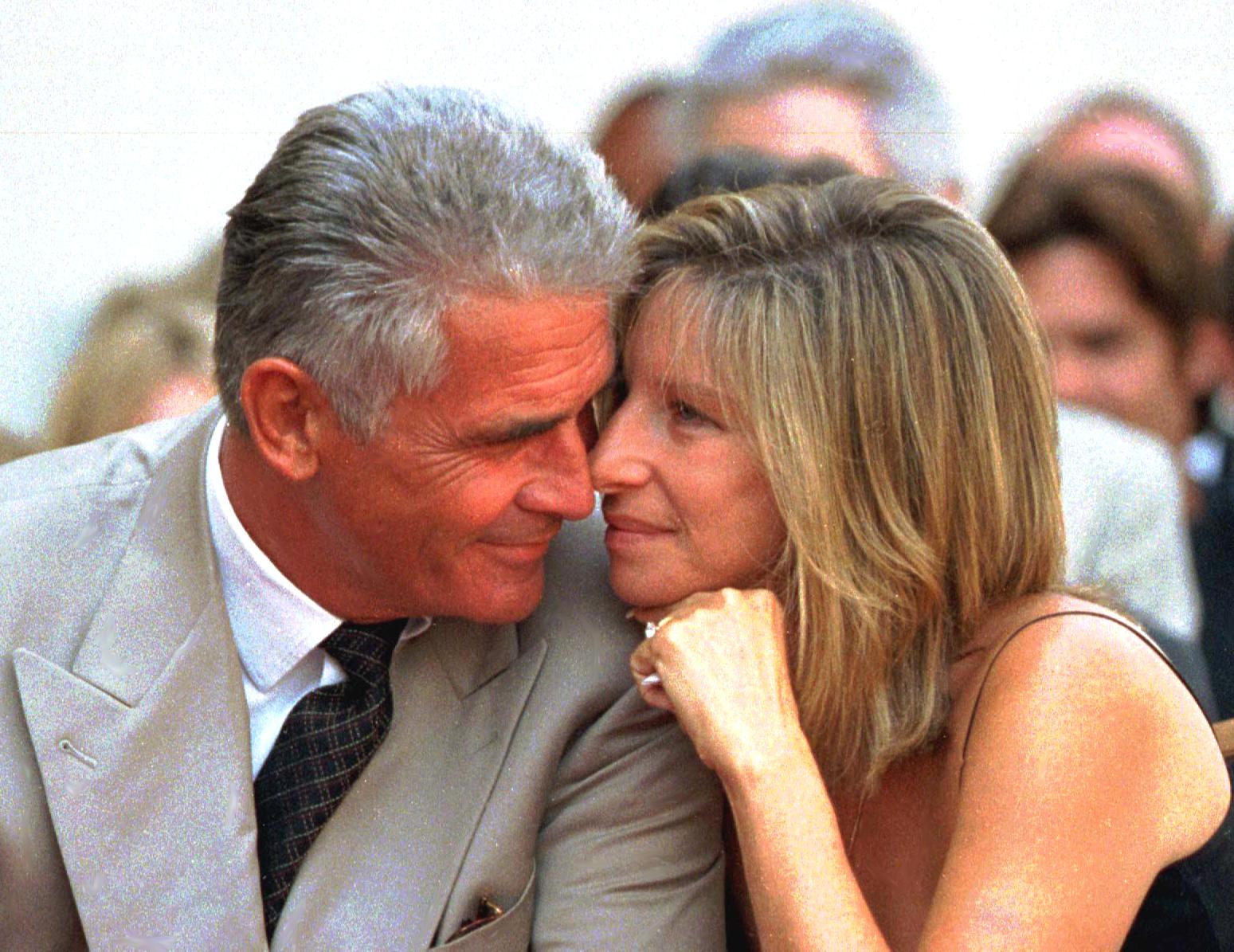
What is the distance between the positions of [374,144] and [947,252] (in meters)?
0.70

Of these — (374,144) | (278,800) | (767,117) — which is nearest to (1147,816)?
(278,800)

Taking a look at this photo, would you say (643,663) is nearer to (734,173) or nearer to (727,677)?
(727,677)

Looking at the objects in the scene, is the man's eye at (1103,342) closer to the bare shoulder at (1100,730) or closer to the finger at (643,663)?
the bare shoulder at (1100,730)

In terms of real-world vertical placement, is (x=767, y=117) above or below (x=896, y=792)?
above

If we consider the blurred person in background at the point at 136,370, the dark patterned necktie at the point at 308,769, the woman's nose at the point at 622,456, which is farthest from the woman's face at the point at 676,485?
the blurred person in background at the point at 136,370

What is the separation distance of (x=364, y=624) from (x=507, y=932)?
16.3 inches

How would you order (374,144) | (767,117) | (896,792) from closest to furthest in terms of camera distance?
(374,144)
(896,792)
(767,117)

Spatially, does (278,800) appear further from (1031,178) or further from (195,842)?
(1031,178)

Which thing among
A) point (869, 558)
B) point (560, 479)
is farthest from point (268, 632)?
point (869, 558)

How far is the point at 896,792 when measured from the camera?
2.15 m

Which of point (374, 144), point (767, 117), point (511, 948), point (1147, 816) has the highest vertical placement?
point (374, 144)

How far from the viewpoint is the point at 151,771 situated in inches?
76.6

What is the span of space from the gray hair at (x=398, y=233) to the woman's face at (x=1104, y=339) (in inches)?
46.2

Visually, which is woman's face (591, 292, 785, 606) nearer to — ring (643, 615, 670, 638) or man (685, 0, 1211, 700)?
ring (643, 615, 670, 638)
